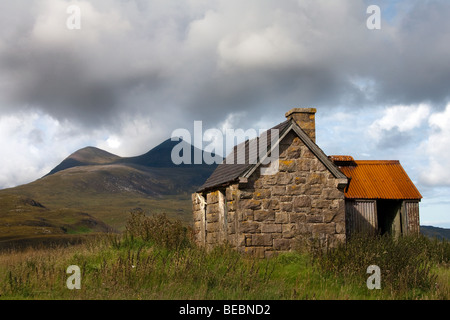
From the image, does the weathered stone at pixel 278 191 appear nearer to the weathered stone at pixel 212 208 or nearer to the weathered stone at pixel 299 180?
the weathered stone at pixel 299 180

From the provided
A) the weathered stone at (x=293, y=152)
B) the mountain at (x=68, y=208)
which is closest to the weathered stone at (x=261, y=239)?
the weathered stone at (x=293, y=152)

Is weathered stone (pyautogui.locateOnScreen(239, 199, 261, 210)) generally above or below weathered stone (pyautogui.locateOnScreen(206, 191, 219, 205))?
below

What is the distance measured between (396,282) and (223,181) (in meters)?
6.67

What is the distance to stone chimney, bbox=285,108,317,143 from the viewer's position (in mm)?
16359

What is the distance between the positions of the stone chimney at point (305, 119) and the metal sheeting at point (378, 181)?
471 cm

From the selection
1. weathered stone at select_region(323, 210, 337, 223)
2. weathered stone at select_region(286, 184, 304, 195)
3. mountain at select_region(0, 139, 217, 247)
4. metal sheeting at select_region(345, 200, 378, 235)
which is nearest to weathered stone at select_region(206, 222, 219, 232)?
weathered stone at select_region(286, 184, 304, 195)

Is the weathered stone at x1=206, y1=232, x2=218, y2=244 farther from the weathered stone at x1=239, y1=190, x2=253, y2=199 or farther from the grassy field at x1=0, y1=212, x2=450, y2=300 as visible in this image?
the weathered stone at x1=239, y1=190, x2=253, y2=199

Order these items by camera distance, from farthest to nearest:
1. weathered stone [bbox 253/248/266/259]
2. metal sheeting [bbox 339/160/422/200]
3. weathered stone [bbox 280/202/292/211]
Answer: metal sheeting [bbox 339/160/422/200] < weathered stone [bbox 280/202/292/211] < weathered stone [bbox 253/248/266/259]

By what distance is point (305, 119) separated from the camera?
1644 cm

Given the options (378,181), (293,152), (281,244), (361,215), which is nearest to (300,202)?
(281,244)

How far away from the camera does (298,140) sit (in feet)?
46.8
